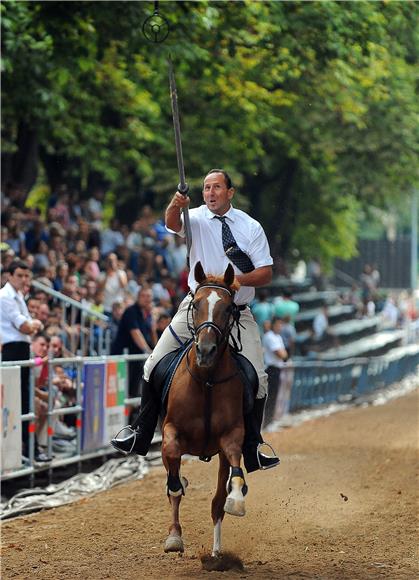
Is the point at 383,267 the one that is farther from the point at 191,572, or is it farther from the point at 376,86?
the point at 191,572

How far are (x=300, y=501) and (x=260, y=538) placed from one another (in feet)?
7.13

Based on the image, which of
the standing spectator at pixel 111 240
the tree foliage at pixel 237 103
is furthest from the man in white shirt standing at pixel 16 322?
the standing spectator at pixel 111 240

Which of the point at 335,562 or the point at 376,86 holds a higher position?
the point at 376,86

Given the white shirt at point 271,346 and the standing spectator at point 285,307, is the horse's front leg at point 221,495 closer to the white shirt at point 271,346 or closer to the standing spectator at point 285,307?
the white shirt at point 271,346

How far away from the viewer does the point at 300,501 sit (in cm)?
1273

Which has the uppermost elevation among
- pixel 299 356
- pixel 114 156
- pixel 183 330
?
pixel 114 156

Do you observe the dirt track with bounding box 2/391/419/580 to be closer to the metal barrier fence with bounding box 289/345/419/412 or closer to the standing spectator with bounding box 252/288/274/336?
the metal barrier fence with bounding box 289/345/419/412

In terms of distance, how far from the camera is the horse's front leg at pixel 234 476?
29.0ft

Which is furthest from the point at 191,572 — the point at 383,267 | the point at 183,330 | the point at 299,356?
the point at 383,267

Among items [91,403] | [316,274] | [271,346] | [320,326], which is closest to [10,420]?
[91,403]

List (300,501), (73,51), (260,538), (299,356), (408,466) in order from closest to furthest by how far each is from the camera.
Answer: (260,538) < (300,501) < (408,466) < (73,51) < (299,356)

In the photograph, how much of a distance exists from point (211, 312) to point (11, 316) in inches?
198

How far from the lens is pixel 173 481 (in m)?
9.25

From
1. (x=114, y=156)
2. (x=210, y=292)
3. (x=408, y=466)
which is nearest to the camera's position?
(x=210, y=292)
